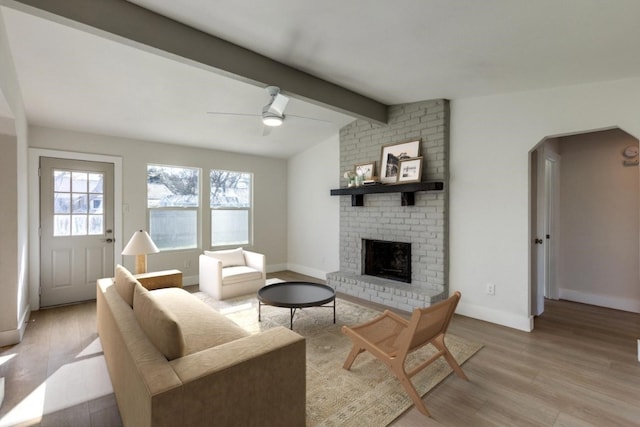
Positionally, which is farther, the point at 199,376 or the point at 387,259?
the point at 387,259

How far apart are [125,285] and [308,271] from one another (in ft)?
12.6

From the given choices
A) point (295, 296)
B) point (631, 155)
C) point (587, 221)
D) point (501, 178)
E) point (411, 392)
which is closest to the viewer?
point (411, 392)

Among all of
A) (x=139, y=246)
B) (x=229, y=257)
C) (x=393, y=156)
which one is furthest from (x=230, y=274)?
(x=393, y=156)

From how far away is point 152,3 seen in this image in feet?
6.94

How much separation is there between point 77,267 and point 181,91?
2850 mm

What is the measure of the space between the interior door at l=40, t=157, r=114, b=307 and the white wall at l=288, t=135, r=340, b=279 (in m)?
3.11

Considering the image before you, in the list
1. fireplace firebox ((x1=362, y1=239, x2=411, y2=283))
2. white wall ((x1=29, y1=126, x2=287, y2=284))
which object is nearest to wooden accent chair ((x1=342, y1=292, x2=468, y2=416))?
fireplace firebox ((x1=362, y1=239, x2=411, y2=283))

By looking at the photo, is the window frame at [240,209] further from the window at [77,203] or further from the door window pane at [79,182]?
the door window pane at [79,182]

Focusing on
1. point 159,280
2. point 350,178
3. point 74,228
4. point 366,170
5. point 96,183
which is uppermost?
point 366,170

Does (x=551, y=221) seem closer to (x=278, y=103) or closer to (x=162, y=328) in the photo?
(x=278, y=103)

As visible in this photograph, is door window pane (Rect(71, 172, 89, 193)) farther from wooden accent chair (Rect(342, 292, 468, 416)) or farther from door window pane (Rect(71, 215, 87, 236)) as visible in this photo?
wooden accent chair (Rect(342, 292, 468, 416))

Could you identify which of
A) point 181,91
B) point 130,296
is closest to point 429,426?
point 130,296

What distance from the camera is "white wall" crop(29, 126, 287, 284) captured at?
4.20 meters

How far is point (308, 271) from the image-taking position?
5.96 metres
